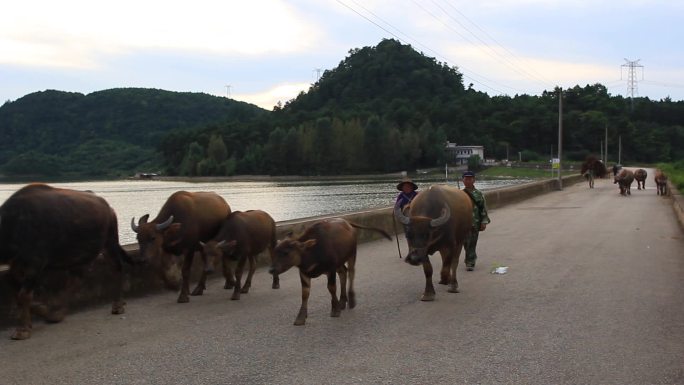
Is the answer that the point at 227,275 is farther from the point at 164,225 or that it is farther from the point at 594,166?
the point at 594,166

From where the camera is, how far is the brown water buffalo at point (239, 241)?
8.55m

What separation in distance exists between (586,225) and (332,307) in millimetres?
13029

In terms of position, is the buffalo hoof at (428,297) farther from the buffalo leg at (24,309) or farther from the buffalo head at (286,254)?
the buffalo leg at (24,309)

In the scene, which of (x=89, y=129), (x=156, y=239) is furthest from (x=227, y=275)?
(x=89, y=129)

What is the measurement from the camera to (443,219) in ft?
28.1

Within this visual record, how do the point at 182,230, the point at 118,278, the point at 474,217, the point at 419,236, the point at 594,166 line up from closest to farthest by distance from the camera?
1. the point at 118,278
2. the point at 419,236
3. the point at 182,230
4. the point at 474,217
5. the point at 594,166

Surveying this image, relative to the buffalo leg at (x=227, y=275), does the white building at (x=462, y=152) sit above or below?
above

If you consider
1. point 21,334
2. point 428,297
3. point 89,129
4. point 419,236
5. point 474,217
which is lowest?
point 428,297

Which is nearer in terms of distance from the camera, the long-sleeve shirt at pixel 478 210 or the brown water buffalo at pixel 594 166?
the long-sleeve shirt at pixel 478 210

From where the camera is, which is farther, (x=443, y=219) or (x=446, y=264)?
(x=446, y=264)

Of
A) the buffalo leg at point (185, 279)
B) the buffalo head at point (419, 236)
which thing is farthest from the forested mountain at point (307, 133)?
the buffalo head at point (419, 236)

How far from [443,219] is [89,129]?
459 ft

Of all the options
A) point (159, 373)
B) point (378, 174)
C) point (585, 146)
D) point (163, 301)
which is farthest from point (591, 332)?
point (585, 146)

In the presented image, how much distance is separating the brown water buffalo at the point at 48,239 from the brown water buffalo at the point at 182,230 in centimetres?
58
